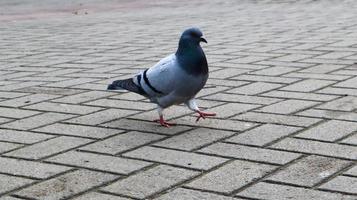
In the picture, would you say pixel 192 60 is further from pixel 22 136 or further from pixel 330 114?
pixel 22 136

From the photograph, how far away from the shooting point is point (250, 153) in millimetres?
4250

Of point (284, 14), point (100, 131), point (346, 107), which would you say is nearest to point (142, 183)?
point (100, 131)

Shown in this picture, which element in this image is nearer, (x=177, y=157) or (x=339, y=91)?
(x=177, y=157)

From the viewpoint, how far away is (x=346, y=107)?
5277 mm

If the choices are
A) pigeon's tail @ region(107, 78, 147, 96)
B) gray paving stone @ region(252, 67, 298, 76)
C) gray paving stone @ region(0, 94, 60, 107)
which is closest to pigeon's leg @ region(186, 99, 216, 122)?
pigeon's tail @ region(107, 78, 147, 96)

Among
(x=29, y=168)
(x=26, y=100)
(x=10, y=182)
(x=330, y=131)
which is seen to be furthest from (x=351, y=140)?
(x=26, y=100)

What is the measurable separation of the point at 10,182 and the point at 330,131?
206cm

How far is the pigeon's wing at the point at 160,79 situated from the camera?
15.7 ft

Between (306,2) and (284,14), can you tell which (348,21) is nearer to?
(284,14)

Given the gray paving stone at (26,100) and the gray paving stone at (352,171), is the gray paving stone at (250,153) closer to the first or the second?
the gray paving stone at (352,171)

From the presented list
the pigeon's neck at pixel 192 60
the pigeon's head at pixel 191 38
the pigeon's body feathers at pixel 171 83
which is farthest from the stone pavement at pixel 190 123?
the pigeon's head at pixel 191 38

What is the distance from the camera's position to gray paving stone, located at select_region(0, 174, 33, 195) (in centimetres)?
379

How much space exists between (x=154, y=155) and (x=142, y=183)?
53 cm

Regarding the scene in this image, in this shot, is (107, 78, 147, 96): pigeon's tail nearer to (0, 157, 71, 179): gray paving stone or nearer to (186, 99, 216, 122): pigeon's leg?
(186, 99, 216, 122): pigeon's leg
